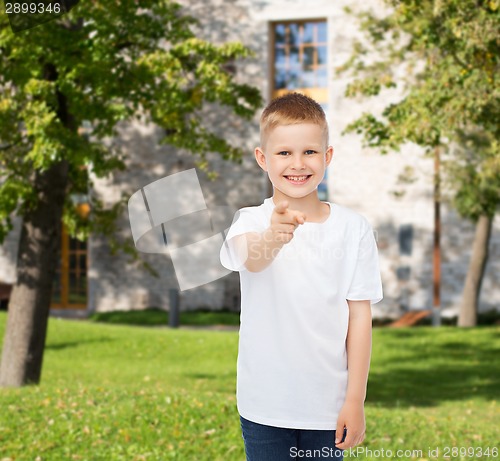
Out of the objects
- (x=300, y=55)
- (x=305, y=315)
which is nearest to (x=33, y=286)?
(x=305, y=315)

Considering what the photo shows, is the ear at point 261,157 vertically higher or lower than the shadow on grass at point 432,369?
higher

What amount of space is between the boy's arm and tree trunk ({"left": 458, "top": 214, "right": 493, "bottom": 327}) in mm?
17519

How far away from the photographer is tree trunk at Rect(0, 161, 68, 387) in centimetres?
1020

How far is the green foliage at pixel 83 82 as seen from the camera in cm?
891

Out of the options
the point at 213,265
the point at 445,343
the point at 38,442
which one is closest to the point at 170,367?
the point at 445,343

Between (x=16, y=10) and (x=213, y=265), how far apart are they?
21.2 ft

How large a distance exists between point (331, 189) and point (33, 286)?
14.1m

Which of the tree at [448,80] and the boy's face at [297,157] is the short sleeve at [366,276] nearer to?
the boy's face at [297,157]

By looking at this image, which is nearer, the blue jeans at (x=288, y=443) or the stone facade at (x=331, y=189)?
the blue jeans at (x=288, y=443)

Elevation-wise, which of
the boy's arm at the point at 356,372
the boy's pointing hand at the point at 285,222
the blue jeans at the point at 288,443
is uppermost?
the boy's pointing hand at the point at 285,222

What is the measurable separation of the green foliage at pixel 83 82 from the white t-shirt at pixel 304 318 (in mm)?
6563

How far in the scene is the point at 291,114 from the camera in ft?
7.88

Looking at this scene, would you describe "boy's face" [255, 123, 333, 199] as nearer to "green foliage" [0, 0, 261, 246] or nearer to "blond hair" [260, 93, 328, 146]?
"blond hair" [260, 93, 328, 146]

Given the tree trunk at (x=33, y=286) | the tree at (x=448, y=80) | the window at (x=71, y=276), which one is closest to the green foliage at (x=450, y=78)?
the tree at (x=448, y=80)
